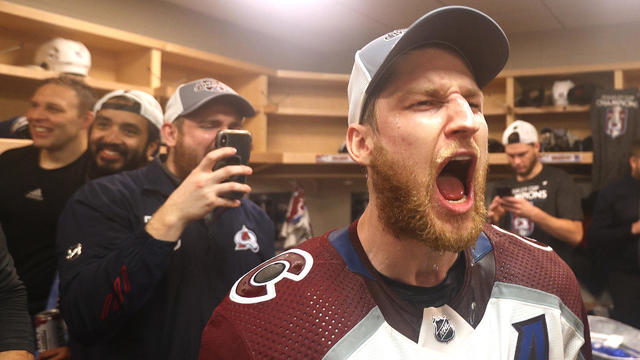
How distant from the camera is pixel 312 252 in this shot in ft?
3.33

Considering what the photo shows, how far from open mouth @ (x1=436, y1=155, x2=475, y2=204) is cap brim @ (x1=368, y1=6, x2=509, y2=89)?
19 centimetres

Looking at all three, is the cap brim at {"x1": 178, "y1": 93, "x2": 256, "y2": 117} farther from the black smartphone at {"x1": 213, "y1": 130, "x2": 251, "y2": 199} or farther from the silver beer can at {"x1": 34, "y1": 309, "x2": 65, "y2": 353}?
A: the silver beer can at {"x1": 34, "y1": 309, "x2": 65, "y2": 353}

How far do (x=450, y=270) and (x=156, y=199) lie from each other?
0.93 meters

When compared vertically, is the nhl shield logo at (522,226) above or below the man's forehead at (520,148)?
below

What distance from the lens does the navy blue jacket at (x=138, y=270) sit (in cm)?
126

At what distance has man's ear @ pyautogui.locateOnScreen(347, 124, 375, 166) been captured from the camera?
0.94m

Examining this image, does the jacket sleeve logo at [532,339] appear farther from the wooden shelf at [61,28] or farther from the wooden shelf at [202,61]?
the wooden shelf at [202,61]

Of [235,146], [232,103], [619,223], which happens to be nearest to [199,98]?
[232,103]

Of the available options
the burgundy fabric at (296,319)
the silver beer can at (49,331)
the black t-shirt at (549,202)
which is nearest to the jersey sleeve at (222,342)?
the burgundy fabric at (296,319)

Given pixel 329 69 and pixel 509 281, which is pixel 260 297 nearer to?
pixel 509 281

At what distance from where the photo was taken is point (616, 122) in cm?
385

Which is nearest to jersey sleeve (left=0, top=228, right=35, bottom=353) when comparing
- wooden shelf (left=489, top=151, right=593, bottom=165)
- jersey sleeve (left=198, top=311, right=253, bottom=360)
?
jersey sleeve (left=198, top=311, right=253, bottom=360)

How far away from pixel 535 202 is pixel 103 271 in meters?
2.66

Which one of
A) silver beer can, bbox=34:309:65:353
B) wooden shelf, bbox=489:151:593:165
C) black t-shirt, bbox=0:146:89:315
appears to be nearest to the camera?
silver beer can, bbox=34:309:65:353
